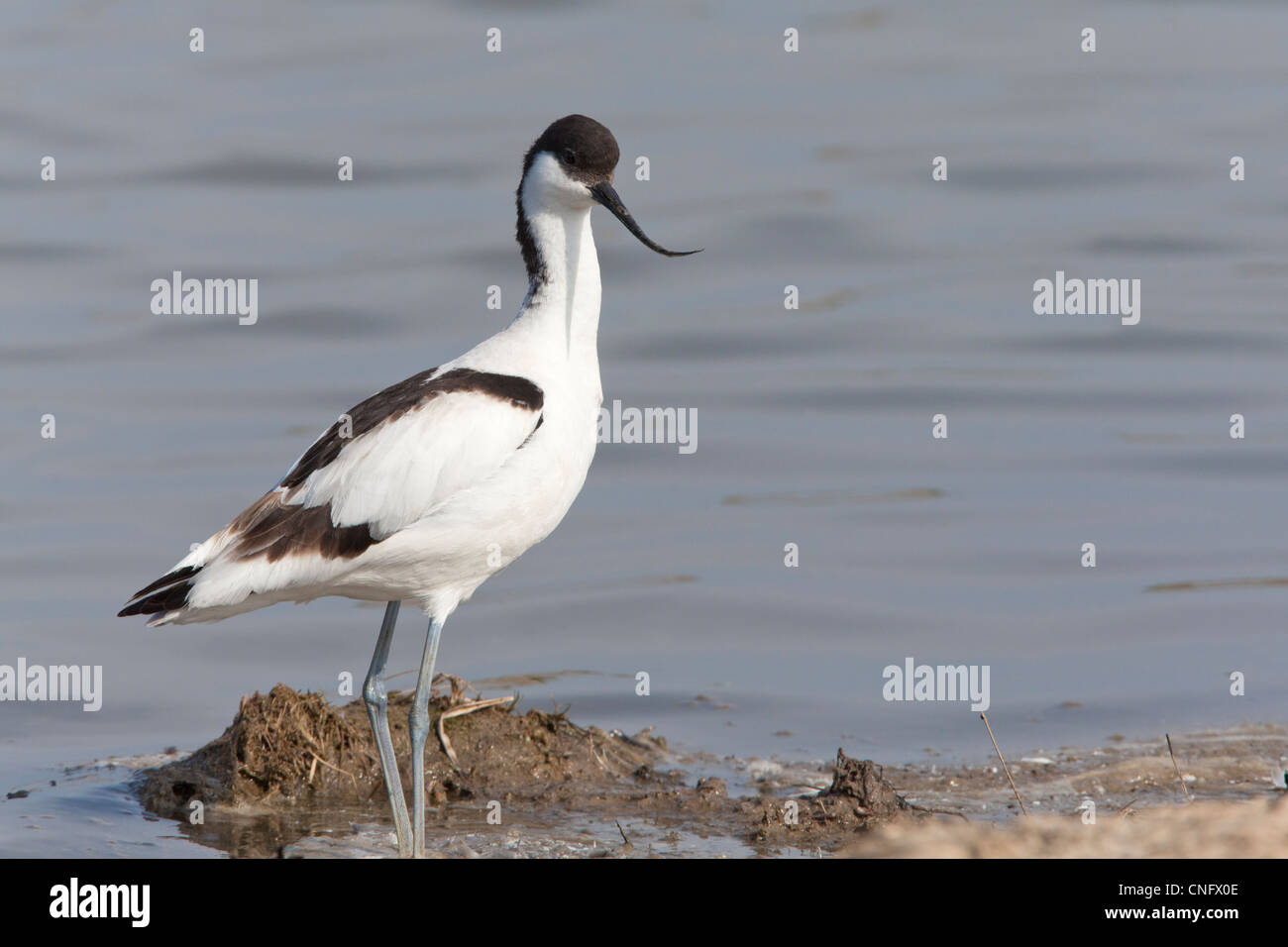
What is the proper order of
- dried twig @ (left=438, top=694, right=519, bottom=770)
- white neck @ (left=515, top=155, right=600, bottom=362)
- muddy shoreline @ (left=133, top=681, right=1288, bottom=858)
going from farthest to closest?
dried twig @ (left=438, top=694, right=519, bottom=770) → white neck @ (left=515, top=155, right=600, bottom=362) → muddy shoreline @ (left=133, top=681, right=1288, bottom=858)

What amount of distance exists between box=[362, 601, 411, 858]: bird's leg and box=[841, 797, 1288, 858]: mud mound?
9.19 ft

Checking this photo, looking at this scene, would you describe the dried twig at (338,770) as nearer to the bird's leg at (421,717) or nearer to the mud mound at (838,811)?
the bird's leg at (421,717)

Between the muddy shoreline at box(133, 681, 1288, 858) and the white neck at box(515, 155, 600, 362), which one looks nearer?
the muddy shoreline at box(133, 681, 1288, 858)

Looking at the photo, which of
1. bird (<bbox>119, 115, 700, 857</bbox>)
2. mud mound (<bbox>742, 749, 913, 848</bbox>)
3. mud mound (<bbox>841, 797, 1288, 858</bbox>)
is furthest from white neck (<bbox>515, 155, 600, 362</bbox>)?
mud mound (<bbox>841, 797, 1288, 858</bbox>)

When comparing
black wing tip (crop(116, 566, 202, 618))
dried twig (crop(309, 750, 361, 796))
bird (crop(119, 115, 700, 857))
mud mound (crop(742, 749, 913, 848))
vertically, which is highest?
→ bird (crop(119, 115, 700, 857))

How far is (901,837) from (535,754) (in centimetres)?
351

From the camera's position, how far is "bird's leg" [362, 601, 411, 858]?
271 inches

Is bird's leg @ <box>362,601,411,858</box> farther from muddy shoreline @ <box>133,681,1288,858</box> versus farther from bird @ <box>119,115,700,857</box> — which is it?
muddy shoreline @ <box>133,681,1288,858</box>

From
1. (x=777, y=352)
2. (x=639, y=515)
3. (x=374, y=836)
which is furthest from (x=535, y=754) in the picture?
(x=777, y=352)

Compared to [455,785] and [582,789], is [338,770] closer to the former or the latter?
[455,785]

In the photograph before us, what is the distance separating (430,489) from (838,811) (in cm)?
206

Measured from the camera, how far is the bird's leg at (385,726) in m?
6.87

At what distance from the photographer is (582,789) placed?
7.66m

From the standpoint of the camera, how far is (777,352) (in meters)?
16.9
